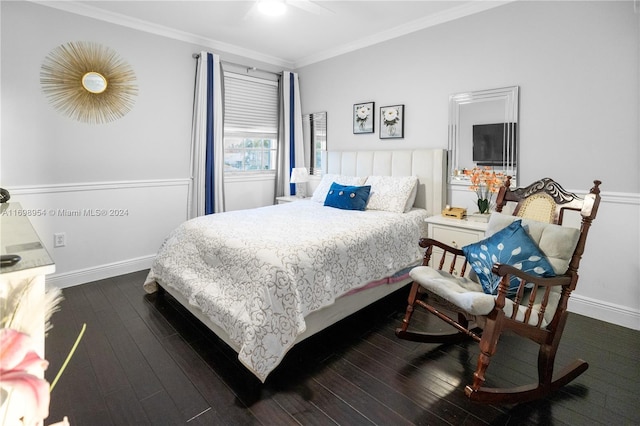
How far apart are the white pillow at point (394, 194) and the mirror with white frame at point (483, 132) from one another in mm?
412

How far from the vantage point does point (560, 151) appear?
276 centimetres

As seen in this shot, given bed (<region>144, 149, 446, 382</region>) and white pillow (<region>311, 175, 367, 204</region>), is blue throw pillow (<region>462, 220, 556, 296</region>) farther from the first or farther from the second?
white pillow (<region>311, 175, 367, 204</region>)

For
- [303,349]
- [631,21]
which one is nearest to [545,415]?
[303,349]

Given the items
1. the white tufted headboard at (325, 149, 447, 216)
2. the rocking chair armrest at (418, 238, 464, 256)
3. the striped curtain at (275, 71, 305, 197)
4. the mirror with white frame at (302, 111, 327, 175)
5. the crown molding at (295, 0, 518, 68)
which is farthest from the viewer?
the striped curtain at (275, 71, 305, 197)

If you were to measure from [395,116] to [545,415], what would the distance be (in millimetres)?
2968

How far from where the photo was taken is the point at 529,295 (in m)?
2.00

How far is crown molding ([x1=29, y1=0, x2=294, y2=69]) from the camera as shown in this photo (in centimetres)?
314

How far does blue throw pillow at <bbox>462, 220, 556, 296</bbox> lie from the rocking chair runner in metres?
0.03

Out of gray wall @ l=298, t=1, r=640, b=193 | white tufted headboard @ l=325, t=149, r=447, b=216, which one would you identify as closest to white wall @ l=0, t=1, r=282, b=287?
white tufted headboard @ l=325, t=149, r=447, b=216

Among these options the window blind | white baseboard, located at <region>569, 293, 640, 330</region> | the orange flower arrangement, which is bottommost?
white baseboard, located at <region>569, 293, 640, 330</region>

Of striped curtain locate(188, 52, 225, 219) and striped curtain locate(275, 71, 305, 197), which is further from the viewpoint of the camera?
striped curtain locate(275, 71, 305, 197)

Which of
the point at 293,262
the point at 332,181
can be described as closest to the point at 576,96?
the point at 332,181

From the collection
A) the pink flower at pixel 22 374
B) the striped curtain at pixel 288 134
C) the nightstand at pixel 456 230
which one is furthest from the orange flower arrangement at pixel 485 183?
the pink flower at pixel 22 374

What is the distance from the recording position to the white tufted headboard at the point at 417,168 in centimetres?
341
